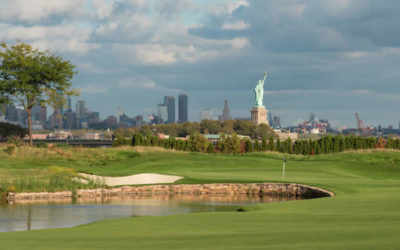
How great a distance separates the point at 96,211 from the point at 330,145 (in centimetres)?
4726

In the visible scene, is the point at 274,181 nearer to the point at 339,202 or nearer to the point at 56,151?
the point at 339,202

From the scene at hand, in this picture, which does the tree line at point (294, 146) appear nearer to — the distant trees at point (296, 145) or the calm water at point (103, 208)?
the distant trees at point (296, 145)

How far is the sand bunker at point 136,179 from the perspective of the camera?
105 ft

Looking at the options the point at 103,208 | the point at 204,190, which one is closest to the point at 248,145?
the point at 204,190

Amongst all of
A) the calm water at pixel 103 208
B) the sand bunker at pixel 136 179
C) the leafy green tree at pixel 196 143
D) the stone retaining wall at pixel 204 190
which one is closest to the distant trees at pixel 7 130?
the leafy green tree at pixel 196 143

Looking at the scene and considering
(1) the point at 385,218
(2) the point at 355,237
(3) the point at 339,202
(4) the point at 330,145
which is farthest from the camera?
(4) the point at 330,145

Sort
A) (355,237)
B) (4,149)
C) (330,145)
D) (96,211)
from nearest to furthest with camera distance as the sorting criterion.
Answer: (355,237)
(96,211)
(4,149)
(330,145)

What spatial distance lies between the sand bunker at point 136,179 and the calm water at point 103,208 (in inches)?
103

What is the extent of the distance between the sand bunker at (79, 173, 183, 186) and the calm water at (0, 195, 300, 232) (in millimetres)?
2619

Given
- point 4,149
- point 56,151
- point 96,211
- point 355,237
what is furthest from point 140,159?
point 355,237

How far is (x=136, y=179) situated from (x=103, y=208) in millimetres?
8276

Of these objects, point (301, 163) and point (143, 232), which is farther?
point (301, 163)

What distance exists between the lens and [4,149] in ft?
136

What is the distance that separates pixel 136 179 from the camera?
33375 mm
